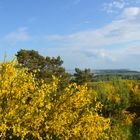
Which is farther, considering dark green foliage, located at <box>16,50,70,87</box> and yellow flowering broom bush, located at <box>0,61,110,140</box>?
dark green foliage, located at <box>16,50,70,87</box>

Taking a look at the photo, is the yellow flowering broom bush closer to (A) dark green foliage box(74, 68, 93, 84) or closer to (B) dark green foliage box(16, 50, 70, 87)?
(B) dark green foliage box(16, 50, 70, 87)

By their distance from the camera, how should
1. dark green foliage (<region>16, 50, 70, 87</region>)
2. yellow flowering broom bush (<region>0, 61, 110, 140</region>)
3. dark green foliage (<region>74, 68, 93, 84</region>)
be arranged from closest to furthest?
yellow flowering broom bush (<region>0, 61, 110, 140</region>), dark green foliage (<region>16, 50, 70, 87</region>), dark green foliage (<region>74, 68, 93, 84</region>)

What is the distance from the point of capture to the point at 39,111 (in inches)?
541

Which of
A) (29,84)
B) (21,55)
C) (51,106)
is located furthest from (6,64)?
(21,55)

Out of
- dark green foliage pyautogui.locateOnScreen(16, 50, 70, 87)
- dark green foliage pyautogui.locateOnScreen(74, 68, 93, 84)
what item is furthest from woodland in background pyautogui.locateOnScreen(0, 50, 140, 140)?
dark green foliage pyautogui.locateOnScreen(74, 68, 93, 84)

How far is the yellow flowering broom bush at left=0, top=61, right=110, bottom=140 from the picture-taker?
43.8ft

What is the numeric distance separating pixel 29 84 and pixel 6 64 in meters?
1.11

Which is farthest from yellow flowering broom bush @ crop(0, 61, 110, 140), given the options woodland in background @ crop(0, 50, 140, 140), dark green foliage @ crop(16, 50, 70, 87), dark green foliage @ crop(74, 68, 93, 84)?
dark green foliage @ crop(74, 68, 93, 84)

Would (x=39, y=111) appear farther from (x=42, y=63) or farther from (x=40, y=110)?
(x=42, y=63)

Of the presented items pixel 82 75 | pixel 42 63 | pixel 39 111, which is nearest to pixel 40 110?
pixel 39 111

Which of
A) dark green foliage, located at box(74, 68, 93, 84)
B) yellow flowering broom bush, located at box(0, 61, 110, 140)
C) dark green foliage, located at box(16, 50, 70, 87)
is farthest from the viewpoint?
dark green foliage, located at box(74, 68, 93, 84)

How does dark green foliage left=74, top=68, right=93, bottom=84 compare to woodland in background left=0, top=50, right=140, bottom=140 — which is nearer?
woodland in background left=0, top=50, right=140, bottom=140

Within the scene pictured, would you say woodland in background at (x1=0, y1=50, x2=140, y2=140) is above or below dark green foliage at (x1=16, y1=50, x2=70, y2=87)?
below

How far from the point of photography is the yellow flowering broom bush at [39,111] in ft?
43.8
